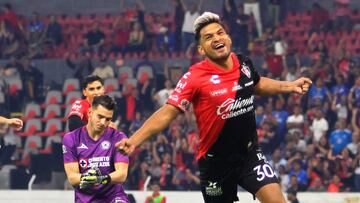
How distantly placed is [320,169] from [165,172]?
331 centimetres

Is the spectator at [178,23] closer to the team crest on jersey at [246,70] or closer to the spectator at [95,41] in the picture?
the spectator at [95,41]

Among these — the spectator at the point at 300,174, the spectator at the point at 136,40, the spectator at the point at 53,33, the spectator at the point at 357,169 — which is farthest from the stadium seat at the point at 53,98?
the spectator at the point at 357,169

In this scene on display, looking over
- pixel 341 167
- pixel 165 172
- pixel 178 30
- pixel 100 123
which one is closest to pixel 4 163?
pixel 165 172

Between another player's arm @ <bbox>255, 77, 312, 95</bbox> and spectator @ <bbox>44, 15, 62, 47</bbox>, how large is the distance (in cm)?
1960

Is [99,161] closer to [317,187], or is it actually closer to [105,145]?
[105,145]

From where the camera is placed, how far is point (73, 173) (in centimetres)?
1074

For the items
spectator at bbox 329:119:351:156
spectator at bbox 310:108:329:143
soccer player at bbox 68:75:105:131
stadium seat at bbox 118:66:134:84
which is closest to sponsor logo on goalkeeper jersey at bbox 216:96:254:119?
soccer player at bbox 68:75:105:131

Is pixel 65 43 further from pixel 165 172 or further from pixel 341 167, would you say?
pixel 341 167

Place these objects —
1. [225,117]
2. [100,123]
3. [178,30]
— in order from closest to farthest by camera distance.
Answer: [225,117] → [100,123] → [178,30]

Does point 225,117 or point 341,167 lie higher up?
point 225,117

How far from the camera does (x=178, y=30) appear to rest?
1102 inches

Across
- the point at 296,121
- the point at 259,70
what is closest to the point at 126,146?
the point at 296,121

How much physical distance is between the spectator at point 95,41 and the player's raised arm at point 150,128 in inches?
761

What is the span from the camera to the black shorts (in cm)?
979
